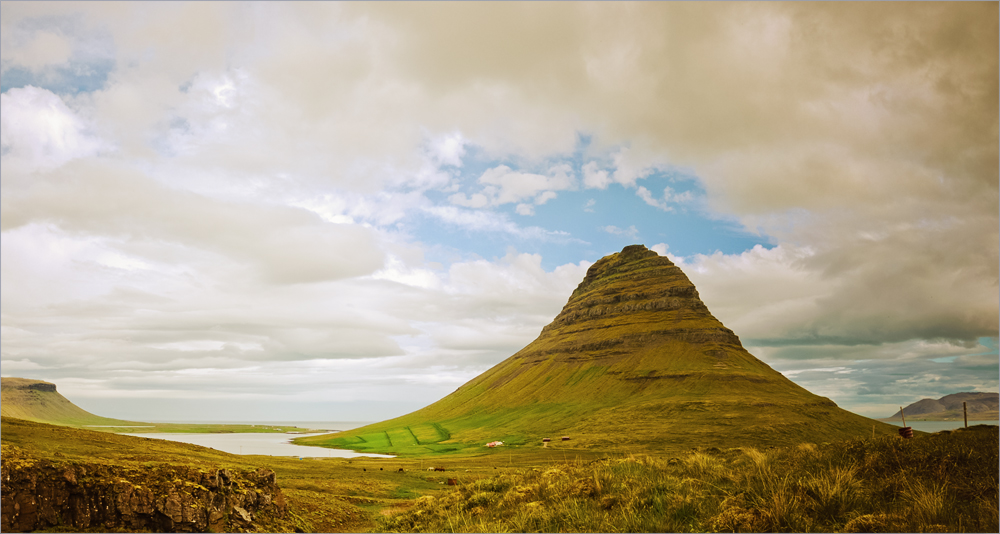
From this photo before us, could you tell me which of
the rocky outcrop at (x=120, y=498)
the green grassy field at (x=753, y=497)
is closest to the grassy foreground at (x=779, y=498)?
the green grassy field at (x=753, y=497)

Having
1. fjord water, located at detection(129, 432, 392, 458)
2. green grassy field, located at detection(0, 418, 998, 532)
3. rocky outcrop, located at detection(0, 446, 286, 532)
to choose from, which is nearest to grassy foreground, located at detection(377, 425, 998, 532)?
green grassy field, located at detection(0, 418, 998, 532)

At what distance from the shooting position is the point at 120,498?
15.1 metres

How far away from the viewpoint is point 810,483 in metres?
11.4

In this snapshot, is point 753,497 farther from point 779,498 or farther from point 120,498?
point 120,498

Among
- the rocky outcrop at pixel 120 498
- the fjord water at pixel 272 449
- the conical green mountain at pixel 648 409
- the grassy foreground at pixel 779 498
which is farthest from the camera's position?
the conical green mountain at pixel 648 409

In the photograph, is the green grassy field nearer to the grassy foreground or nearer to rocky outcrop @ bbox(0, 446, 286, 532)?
the grassy foreground

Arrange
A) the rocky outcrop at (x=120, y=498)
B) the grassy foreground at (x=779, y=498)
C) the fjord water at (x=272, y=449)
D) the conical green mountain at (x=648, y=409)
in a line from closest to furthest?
the grassy foreground at (x=779, y=498) < the rocky outcrop at (x=120, y=498) < the fjord water at (x=272, y=449) < the conical green mountain at (x=648, y=409)

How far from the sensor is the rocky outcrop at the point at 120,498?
45.8 ft

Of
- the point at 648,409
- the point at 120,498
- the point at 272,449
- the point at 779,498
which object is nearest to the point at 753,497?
the point at 779,498

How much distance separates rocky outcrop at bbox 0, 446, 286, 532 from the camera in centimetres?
1397

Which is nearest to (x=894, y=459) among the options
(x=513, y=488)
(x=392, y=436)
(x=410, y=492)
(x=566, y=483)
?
(x=566, y=483)

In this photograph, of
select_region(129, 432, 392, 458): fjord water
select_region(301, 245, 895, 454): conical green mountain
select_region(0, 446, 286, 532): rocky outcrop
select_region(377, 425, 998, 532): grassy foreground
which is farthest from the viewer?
select_region(301, 245, 895, 454): conical green mountain

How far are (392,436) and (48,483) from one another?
A: 139 meters

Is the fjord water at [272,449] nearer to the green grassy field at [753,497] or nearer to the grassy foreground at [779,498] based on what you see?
the green grassy field at [753,497]
